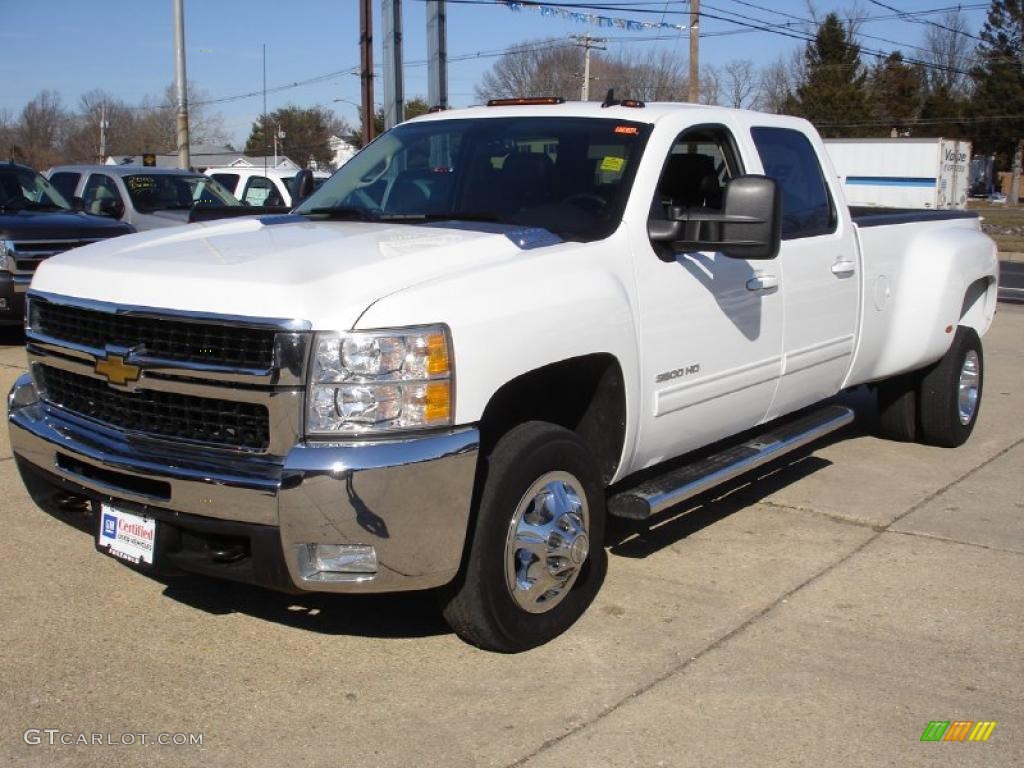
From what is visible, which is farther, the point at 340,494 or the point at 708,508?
the point at 708,508

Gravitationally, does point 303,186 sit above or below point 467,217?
above

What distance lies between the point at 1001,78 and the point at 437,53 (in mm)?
60810

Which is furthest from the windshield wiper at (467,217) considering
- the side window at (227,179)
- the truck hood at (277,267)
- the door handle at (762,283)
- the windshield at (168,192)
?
the side window at (227,179)

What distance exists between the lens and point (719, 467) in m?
5.11

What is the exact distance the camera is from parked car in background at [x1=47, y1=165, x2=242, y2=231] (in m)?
13.9

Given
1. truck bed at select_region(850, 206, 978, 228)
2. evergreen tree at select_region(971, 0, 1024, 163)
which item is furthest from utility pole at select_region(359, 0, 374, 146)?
evergreen tree at select_region(971, 0, 1024, 163)

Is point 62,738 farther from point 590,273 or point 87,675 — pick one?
point 590,273

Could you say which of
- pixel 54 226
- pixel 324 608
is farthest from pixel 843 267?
pixel 54 226

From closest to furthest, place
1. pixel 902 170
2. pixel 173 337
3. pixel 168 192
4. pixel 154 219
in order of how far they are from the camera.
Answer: pixel 173 337
pixel 154 219
pixel 168 192
pixel 902 170

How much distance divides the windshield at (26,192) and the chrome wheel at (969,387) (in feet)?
29.1

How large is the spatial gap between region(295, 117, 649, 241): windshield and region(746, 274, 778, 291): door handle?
32.0 inches

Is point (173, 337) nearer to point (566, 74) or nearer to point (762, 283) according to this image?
point (762, 283)

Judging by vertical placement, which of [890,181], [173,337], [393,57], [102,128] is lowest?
[173,337]

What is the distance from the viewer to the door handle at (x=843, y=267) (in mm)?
5867
